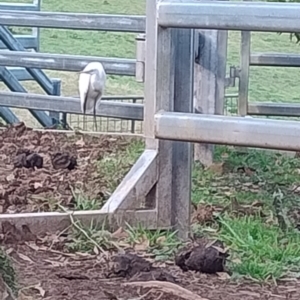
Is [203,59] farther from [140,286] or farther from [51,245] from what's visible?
[140,286]

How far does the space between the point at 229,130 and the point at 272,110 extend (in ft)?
11.6

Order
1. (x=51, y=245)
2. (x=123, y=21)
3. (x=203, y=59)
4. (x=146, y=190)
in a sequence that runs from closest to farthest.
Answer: (x=51, y=245) < (x=146, y=190) < (x=203, y=59) < (x=123, y=21)

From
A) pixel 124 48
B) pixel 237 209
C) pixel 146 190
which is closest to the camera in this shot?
pixel 146 190

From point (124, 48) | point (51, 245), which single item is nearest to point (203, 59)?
point (51, 245)

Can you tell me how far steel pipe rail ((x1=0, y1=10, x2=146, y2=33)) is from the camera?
6.42 metres

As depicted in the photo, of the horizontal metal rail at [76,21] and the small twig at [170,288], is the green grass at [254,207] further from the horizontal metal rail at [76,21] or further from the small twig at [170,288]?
the horizontal metal rail at [76,21]

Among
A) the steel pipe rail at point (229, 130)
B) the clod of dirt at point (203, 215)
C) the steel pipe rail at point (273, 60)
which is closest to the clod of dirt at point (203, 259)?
the steel pipe rail at point (229, 130)

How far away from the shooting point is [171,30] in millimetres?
3252

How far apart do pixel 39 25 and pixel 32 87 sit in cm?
653

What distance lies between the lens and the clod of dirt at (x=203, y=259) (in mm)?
2912

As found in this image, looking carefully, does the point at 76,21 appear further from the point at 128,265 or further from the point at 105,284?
the point at 105,284

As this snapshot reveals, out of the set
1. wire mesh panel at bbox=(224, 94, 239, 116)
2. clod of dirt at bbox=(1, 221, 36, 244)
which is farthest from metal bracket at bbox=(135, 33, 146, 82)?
wire mesh panel at bbox=(224, 94, 239, 116)

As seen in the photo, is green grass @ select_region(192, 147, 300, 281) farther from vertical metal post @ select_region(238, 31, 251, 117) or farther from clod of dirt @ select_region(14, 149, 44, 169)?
clod of dirt @ select_region(14, 149, 44, 169)

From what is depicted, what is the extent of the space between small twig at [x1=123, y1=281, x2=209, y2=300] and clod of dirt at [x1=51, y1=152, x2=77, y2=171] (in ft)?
6.48
